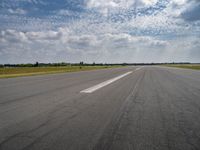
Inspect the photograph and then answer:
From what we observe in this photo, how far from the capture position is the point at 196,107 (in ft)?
18.9

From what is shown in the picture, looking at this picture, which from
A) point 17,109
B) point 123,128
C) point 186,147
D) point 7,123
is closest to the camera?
point 186,147

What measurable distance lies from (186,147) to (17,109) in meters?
4.39

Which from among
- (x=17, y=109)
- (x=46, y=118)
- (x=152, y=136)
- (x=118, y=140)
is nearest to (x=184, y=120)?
(x=152, y=136)

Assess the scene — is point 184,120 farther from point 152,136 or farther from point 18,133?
point 18,133

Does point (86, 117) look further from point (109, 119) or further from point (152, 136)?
point (152, 136)

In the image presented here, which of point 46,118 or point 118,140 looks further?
point 46,118

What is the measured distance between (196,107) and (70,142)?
14.0 feet

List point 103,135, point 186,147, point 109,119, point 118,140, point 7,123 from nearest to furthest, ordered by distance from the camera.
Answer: point 186,147
point 118,140
point 103,135
point 7,123
point 109,119

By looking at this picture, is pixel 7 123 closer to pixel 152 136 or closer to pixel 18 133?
pixel 18 133

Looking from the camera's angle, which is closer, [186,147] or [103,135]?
[186,147]

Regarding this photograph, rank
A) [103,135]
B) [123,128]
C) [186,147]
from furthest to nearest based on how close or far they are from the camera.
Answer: [123,128] → [103,135] → [186,147]

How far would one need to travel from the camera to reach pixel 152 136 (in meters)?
3.36

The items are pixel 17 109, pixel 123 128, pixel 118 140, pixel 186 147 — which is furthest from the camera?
pixel 17 109

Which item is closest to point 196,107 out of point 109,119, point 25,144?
point 109,119
